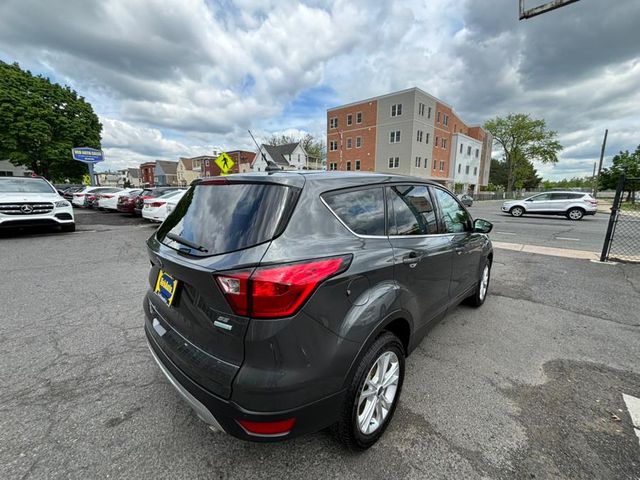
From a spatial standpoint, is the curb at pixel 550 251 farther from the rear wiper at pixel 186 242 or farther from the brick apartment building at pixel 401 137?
the brick apartment building at pixel 401 137

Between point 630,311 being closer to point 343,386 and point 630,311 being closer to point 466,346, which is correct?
point 466,346

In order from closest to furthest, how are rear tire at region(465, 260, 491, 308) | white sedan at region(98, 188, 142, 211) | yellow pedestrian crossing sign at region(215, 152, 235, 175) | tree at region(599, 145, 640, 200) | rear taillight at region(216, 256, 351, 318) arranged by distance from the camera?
rear taillight at region(216, 256, 351, 318), rear tire at region(465, 260, 491, 308), yellow pedestrian crossing sign at region(215, 152, 235, 175), white sedan at region(98, 188, 142, 211), tree at region(599, 145, 640, 200)

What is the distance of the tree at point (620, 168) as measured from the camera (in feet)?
115

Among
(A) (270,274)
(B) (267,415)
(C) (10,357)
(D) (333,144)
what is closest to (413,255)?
(A) (270,274)

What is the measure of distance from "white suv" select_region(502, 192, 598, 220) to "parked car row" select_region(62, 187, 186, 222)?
20053 mm

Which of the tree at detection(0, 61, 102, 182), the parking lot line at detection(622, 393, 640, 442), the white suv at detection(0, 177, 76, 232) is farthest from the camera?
the tree at detection(0, 61, 102, 182)

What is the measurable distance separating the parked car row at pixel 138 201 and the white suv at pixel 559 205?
2005 cm

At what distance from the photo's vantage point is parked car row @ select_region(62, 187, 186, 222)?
34.1 ft

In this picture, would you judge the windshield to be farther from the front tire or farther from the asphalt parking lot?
the front tire

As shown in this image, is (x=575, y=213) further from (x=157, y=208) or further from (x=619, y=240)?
(x=157, y=208)

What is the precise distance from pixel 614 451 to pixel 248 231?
2724 millimetres

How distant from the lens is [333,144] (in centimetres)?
4375

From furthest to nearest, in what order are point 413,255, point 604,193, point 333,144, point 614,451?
point 604,193
point 333,144
point 413,255
point 614,451

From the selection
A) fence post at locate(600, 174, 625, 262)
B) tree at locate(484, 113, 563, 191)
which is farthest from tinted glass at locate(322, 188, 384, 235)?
tree at locate(484, 113, 563, 191)
